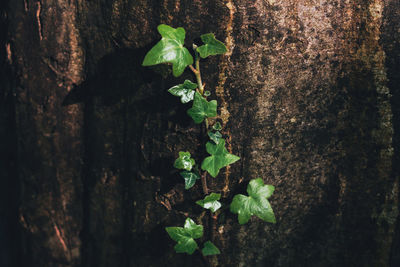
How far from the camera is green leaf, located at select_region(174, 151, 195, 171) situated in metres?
1.08

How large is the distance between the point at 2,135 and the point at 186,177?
36.6 inches

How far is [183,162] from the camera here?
1.09m

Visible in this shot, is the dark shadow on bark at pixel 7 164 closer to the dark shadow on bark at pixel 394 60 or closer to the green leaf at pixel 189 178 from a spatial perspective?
the green leaf at pixel 189 178

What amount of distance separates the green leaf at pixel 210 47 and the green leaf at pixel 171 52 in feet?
0.18

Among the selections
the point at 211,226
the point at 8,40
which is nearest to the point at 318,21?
the point at 211,226

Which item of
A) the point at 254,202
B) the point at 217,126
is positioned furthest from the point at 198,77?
the point at 254,202

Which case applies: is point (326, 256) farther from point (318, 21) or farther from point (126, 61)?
point (126, 61)

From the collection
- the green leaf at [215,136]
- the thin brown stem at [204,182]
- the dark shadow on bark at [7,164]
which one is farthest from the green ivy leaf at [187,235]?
the dark shadow on bark at [7,164]

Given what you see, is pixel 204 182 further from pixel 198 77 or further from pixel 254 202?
pixel 198 77

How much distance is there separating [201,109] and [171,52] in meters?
0.24

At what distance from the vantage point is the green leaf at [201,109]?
1.04m

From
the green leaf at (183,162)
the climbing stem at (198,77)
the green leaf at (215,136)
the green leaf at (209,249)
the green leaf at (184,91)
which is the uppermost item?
the climbing stem at (198,77)

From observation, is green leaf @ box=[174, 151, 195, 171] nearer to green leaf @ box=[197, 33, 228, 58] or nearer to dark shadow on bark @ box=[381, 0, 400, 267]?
green leaf @ box=[197, 33, 228, 58]

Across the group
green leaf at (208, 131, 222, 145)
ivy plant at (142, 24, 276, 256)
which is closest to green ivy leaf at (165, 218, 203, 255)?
ivy plant at (142, 24, 276, 256)
